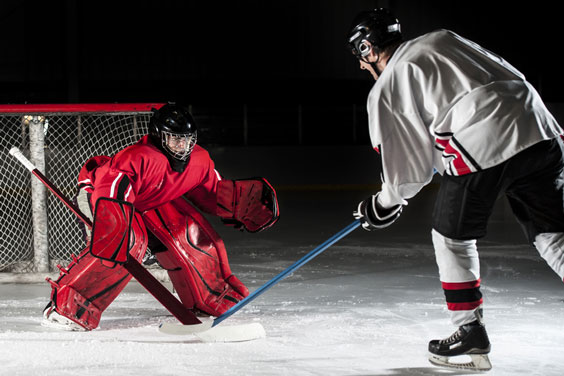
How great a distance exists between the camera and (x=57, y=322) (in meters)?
2.86

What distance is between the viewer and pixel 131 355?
8.09 feet

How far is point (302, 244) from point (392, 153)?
118 inches

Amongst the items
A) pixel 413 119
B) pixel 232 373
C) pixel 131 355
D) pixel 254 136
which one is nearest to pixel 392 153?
pixel 413 119

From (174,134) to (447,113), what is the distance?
3.57 feet

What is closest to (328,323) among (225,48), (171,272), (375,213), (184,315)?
(184,315)

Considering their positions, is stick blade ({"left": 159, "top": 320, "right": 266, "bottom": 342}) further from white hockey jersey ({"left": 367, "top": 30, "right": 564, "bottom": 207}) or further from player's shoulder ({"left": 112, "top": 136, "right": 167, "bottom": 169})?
white hockey jersey ({"left": 367, "top": 30, "right": 564, "bottom": 207})

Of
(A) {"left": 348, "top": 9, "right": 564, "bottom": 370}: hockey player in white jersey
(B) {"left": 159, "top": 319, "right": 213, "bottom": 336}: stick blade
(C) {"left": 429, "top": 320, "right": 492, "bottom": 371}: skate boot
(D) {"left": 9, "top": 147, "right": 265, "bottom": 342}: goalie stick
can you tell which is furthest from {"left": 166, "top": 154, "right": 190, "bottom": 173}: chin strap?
(C) {"left": 429, "top": 320, "right": 492, "bottom": 371}: skate boot

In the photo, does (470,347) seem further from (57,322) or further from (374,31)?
(57,322)

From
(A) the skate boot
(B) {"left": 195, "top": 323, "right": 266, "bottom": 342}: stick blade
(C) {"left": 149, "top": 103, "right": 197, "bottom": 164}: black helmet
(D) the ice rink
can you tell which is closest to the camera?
(A) the skate boot

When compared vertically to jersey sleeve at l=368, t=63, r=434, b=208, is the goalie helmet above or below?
below

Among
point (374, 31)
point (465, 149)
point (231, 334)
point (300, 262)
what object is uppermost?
point (374, 31)

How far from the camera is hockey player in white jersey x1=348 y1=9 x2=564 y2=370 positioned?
2.13 metres

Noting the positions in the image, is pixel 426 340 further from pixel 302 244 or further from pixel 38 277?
pixel 302 244

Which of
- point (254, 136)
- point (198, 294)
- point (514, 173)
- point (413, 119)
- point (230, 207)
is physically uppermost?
point (413, 119)
